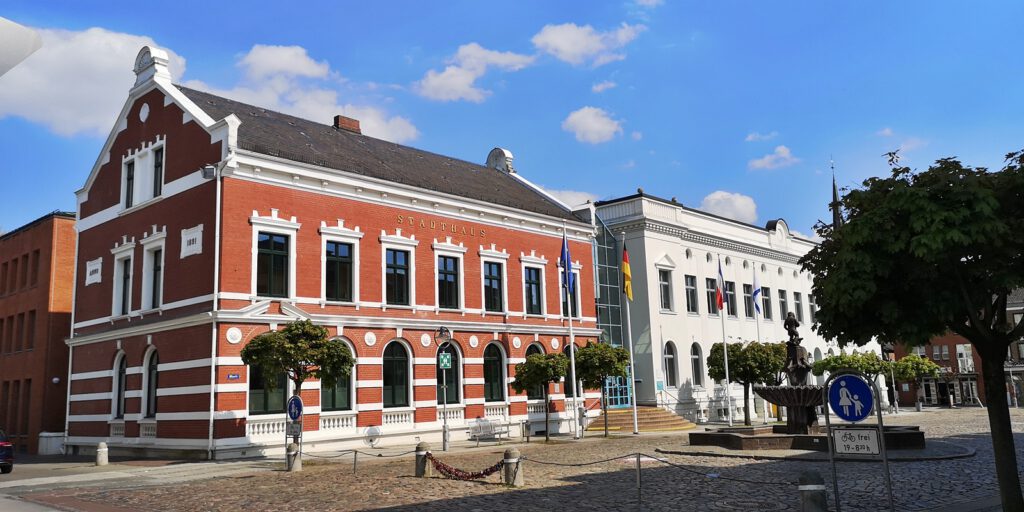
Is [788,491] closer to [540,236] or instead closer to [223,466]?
[223,466]

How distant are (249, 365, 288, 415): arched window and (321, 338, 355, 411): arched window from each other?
1552 mm

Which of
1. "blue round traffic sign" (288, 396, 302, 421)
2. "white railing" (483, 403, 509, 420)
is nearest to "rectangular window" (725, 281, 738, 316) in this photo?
"white railing" (483, 403, 509, 420)

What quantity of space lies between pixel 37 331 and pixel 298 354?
68.0 ft

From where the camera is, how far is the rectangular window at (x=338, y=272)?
2755cm

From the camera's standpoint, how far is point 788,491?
13.7 metres

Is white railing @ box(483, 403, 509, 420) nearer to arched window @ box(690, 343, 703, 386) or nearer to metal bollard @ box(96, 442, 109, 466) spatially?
metal bollard @ box(96, 442, 109, 466)

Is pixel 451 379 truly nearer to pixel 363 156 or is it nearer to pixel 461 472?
pixel 363 156

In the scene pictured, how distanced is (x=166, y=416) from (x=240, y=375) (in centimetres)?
331

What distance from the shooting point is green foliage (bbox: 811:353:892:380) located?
46519 mm

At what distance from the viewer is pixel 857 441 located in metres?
10.1

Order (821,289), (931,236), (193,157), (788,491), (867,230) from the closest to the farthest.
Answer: (931,236) < (867,230) < (821,289) < (788,491) < (193,157)

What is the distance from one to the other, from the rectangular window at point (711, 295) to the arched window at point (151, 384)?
2973 centimetres

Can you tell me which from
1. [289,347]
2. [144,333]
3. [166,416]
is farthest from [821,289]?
[144,333]

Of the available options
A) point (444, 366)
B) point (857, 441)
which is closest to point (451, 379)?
point (444, 366)
